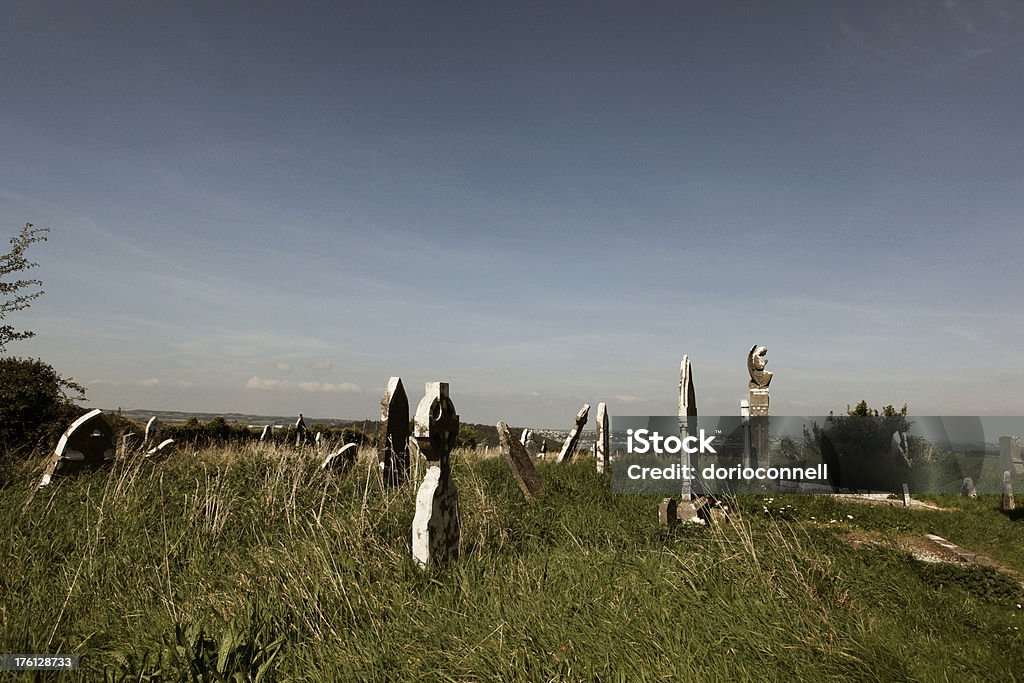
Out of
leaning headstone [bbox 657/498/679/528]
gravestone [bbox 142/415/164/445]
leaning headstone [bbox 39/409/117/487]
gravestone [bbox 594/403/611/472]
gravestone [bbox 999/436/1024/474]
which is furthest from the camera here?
gravestone [bbox 999/436/1024/474]

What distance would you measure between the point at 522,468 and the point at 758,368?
10.2 m

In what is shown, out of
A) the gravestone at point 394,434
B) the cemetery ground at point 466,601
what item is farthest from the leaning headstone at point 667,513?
the gravestone at point 394,434

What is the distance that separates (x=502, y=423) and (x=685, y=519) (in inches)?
130

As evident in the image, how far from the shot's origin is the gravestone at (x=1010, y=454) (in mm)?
15414

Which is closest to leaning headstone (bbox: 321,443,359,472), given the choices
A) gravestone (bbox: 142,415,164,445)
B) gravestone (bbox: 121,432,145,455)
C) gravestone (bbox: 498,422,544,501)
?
gravestone (bbox: 498,422,544,501)

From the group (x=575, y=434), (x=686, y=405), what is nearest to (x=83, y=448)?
(x=686, y=405)

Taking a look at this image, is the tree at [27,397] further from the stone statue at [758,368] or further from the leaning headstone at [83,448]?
the stone statue at [758,368]

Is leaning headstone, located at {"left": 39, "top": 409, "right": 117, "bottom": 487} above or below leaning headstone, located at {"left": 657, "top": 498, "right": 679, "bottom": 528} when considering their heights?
above

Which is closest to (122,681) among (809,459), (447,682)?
(447,682)

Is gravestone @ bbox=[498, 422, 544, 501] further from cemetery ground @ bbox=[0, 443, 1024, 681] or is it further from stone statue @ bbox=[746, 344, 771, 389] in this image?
stone statue @ bbox=[746, 344, 771, 389]

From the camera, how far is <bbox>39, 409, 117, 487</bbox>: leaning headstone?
829 cm

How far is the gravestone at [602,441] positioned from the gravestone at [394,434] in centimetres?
450

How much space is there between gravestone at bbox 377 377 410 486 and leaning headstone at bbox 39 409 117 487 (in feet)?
13.5

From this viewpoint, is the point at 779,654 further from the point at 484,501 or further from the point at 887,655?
the point at 484,501
